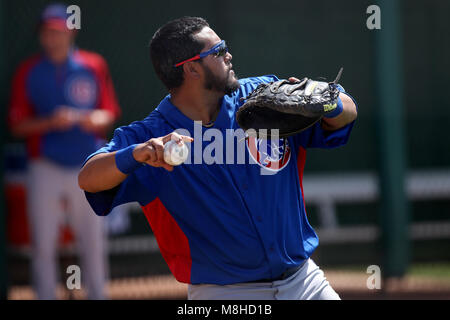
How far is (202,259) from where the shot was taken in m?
2.55

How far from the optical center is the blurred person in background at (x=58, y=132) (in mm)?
4555

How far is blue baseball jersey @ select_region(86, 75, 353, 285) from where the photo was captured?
2492mm

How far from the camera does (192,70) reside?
2672 mm

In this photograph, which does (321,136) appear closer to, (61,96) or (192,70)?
(192,70)

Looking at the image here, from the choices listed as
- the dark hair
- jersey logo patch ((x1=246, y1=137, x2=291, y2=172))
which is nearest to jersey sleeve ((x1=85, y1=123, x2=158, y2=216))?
the dark hair

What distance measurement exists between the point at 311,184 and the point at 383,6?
1759 mm

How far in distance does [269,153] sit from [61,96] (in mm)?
2593

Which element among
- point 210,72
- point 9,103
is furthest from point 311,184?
point 210,72

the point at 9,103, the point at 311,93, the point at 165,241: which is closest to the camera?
the point at 311,93

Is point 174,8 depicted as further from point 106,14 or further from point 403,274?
Result: point 403,274

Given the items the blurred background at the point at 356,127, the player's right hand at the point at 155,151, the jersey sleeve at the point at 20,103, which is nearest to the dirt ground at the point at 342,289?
the blurred background at the point at 356,127

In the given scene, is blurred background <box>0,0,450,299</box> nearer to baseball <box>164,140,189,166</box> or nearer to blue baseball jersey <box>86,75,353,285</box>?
blue baseball jersey <box>86,75,353,285</box>

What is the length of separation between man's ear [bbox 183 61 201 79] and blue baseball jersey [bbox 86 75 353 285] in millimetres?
160

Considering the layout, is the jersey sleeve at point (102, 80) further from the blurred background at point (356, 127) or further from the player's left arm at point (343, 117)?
the player's left arm at point (343, 117)
